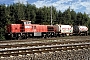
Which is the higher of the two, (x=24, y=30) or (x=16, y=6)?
(x=16, y=6)

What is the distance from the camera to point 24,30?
99.7 ft

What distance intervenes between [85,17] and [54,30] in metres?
43.8

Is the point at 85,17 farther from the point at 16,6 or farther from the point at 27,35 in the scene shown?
the point at 27,35

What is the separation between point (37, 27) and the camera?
32.3 m

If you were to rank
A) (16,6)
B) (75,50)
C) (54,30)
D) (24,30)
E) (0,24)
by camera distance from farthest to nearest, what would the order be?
(16,6) < (0,24) < (54,30) < (24,30) < (75,50)

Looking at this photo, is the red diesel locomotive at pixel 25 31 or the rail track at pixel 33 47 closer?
the rail track at pixel 33 47

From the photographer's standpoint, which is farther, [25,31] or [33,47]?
Result: [25,31]

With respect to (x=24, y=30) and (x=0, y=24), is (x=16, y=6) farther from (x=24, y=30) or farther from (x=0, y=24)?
(x=24, y=30)

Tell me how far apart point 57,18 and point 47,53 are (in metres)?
59.5

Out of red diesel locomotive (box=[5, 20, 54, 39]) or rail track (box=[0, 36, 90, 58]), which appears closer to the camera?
rail track (box=[0, 36, 90, 58])

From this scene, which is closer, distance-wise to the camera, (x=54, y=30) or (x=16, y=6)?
(x=54, y=30)

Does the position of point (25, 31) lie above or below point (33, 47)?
below

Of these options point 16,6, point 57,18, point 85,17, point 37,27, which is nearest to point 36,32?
point 37,27

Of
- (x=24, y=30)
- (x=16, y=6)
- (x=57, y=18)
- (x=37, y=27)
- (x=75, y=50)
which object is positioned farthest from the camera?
(x=57, y=18)
